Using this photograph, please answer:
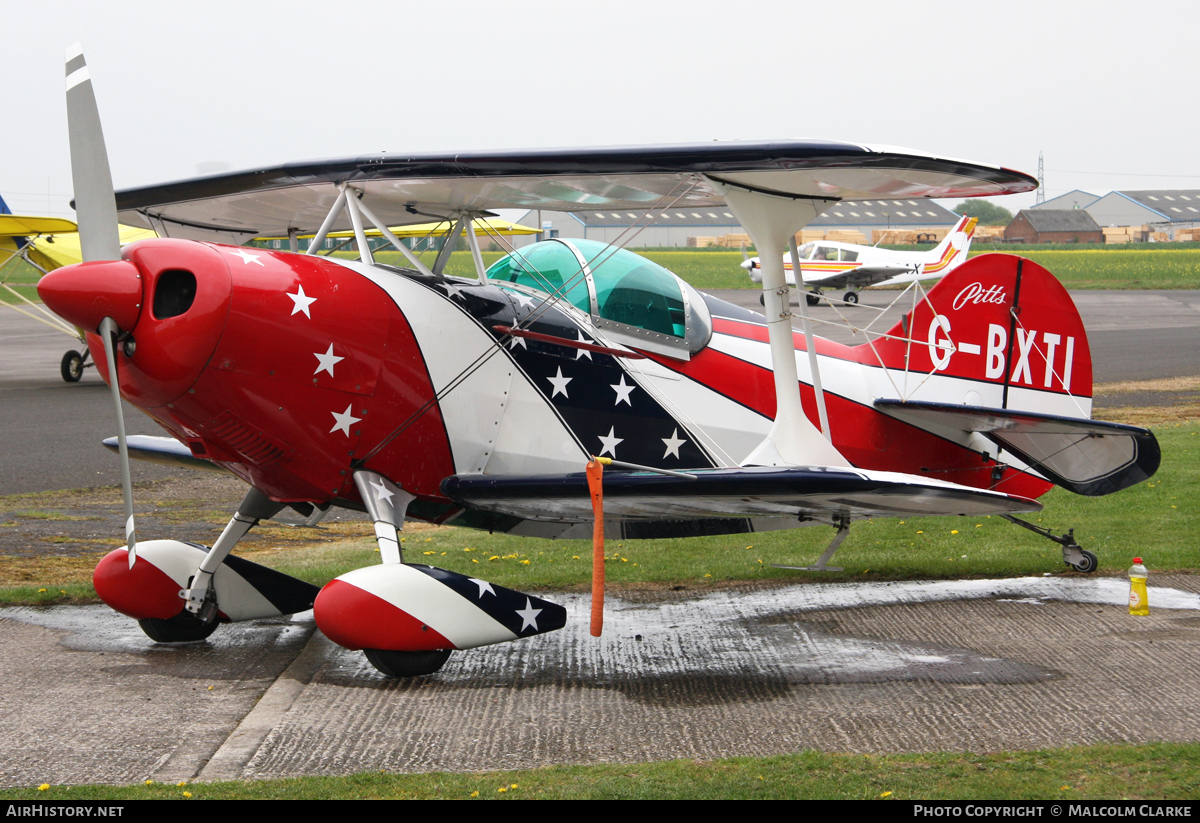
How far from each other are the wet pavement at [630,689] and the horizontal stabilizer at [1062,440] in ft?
2.92

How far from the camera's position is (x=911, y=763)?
436 centimetres

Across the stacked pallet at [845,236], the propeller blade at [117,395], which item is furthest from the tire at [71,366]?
the stacked pallet at [845,236]

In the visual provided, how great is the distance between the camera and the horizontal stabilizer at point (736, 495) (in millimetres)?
5062

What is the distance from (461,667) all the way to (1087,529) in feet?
19.5

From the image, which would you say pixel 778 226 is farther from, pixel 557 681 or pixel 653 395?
pixel 557 681

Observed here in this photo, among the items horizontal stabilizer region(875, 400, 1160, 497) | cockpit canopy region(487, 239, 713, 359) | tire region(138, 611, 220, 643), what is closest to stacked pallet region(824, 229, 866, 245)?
horizontal stabilizer region(875, 400, 1160, 497)

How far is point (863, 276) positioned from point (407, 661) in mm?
39675

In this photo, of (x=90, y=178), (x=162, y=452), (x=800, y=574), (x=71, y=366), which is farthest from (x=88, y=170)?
(x=71, y=366)

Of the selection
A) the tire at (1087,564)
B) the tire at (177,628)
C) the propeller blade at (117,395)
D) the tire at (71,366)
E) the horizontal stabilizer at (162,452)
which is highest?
the propeller blade at (117,395)

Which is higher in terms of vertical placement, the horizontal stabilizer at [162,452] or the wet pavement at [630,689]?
the horizontal stabilizer at [162,452]

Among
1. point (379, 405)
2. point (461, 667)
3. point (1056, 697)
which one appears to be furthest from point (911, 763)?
point (379, 405)

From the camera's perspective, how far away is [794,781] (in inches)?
165

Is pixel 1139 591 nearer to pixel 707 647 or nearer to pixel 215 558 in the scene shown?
pixel 707 647

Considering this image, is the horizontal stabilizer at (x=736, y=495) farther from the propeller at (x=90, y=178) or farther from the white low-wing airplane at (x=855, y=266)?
the white low-wing airplane at (x=855, y=266)
